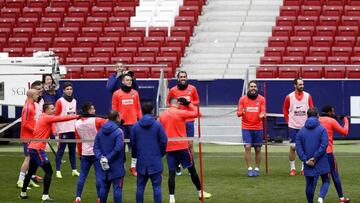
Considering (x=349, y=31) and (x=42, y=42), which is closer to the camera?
(x=349, y=31)

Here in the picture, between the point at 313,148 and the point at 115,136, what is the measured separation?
125 inches

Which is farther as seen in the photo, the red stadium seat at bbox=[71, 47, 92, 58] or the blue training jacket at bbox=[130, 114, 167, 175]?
the red stadium seat at bbox=[71, 47, 92, 58]

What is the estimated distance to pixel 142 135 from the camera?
16.5 metres

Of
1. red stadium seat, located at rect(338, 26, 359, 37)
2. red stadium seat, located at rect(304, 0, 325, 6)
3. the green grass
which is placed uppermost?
red stadium seat, located at rect(304, 0, 325, 6)

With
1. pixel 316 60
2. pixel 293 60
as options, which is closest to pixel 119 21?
pixel 293 60

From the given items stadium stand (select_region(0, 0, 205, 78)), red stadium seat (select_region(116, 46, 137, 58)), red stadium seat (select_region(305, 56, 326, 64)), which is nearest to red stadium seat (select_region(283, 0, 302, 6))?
stadium stand (select_region(0, 0, 205, 78))

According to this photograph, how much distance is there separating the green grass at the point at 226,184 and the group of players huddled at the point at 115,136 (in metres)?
0.43

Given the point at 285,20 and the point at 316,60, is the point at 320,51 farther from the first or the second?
the point at 285,20

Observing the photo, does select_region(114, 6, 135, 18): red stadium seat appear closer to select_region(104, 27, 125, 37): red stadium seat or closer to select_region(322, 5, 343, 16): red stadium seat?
select_region(104, 27, 125, 37): red stadium seat

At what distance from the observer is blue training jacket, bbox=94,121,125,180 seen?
16.3 meters

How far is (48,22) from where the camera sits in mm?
37688

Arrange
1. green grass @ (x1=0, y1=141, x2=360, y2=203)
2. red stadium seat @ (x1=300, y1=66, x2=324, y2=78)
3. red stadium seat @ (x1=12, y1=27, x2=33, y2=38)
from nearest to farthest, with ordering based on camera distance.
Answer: green grass @ (x1=0, y1=141, x2=360, y2=203) < red stadium seat @ (x1=300, y1=66, x2=324, y2=78) < red stadium seat @ (x1=12, y1=27, x2=33, y2=38)

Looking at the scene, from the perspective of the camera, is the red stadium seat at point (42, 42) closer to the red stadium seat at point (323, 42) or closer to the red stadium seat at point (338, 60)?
the red stadium seat at point (323, 42)

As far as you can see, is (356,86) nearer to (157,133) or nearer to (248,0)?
(248,0)
